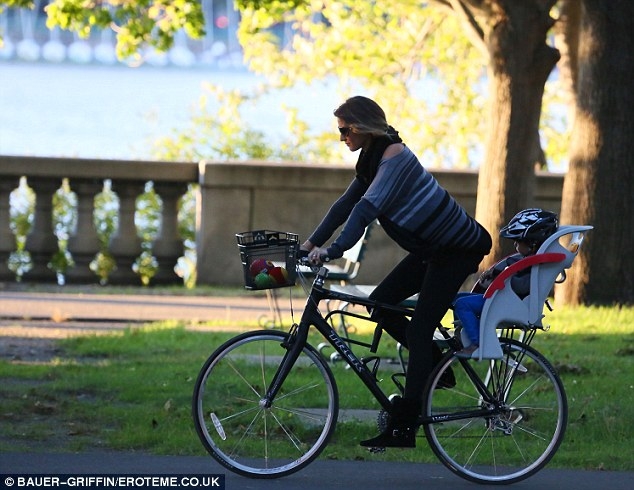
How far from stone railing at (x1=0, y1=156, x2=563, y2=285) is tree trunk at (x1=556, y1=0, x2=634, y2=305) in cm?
241

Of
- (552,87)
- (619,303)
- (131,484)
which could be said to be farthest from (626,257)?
(552,87)

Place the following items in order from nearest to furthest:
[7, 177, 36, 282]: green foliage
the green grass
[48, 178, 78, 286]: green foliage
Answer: the green grass
[7, 177, 36, 282]: green foliage
[48, 178, 78, 286]: green foliage

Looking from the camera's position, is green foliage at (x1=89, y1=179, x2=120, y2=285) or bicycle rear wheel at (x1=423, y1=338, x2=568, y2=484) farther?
green foliage at (x1=89, y1=179, x2=120, y2=285)

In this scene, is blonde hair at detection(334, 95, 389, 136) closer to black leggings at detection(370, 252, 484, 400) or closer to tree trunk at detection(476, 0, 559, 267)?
black leggings at detection(370, 252, 484, 400)

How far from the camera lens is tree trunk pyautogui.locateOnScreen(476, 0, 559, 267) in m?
13.0

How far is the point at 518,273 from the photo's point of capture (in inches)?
257

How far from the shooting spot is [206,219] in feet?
47.7

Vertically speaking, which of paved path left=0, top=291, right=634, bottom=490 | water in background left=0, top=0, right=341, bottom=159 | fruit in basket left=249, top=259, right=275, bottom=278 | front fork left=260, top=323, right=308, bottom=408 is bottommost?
paved path left=0, top=291, right=634, bottom=490

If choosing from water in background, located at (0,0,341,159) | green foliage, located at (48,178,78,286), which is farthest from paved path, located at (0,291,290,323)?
water in background, located at (0,0,341,159)

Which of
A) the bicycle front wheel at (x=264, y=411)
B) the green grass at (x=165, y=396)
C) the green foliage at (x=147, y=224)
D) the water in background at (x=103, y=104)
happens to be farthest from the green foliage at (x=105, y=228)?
the bicycle front wheel at (x=264, y=411)

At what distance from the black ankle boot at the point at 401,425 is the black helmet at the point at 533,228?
0.93 metres

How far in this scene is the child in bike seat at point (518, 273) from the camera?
646 centimetres

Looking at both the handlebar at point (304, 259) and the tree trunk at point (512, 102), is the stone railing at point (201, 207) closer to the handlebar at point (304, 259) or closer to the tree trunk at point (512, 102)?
the tree trunk at point (512, 102)

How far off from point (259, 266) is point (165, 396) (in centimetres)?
238
